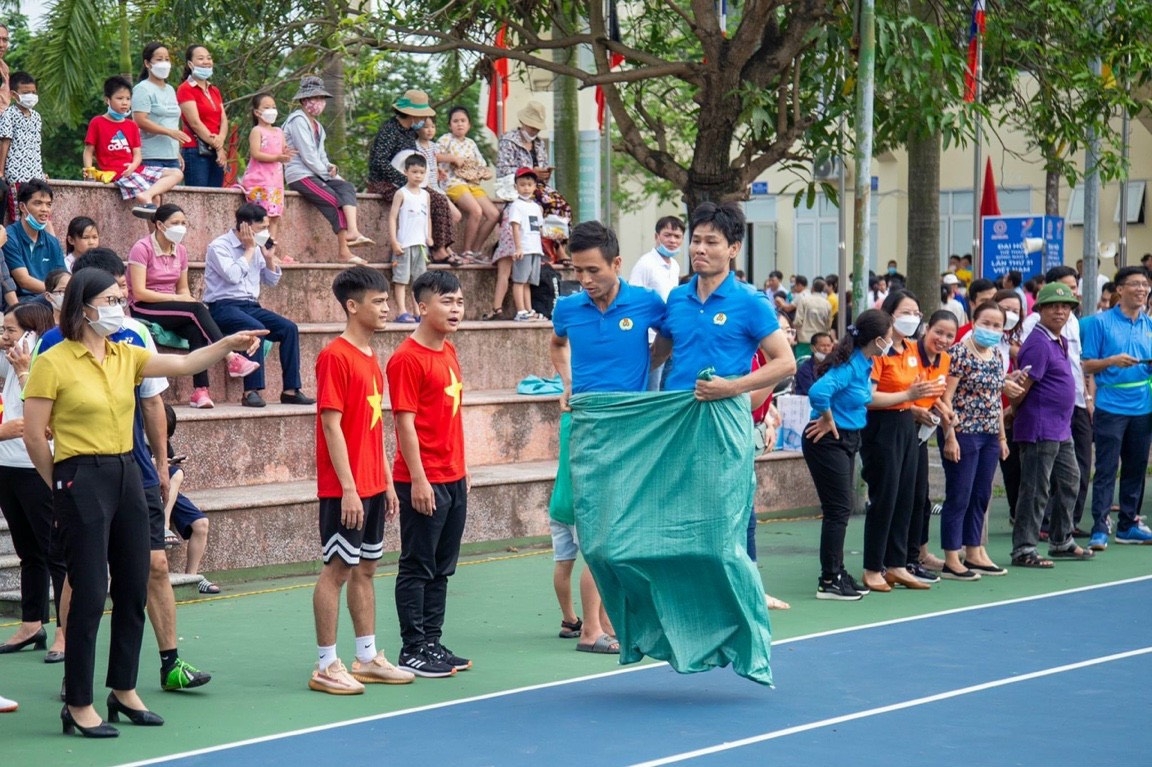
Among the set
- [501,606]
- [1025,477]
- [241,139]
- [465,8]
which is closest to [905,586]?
[1025,477]

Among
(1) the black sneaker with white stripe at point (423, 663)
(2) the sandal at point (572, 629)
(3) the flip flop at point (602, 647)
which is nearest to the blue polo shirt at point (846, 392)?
(2) the sandal at point (572, 629)

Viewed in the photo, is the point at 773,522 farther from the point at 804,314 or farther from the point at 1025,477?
the point at 804,314

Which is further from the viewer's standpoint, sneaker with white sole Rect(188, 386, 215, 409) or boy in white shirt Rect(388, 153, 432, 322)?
boy in white shirt Rect(388, 153, 432, 322)

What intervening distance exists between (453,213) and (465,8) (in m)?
2.11

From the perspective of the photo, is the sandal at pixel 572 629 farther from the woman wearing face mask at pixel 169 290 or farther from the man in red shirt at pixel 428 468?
the woman wearing face mask at pixel 169 290

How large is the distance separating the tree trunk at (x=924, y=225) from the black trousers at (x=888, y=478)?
1018 centimetres

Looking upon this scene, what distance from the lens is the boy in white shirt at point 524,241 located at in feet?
51.2

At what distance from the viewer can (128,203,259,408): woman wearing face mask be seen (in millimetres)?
12070

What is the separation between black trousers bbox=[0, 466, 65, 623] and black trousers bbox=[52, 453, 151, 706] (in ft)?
4.23

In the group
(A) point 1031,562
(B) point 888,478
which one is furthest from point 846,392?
(A) point 1031,562

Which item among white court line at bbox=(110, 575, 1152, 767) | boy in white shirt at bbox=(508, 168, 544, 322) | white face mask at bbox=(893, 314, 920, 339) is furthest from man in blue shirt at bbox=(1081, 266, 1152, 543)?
boy in white shirt at bbox=(508, 168, 544, 322)

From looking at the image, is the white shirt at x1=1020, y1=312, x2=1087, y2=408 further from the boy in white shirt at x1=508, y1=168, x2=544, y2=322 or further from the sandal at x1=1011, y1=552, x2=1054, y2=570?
the boy in white shirt at x1=508, y1=168, x2=544, y2=322

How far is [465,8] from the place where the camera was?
14789 millimetres

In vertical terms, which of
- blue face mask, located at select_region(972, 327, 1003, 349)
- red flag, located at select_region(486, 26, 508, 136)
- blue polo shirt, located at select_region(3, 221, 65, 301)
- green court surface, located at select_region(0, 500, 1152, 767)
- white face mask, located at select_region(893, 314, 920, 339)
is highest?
red flag, located at select_region(486, 26, 508, 136)
